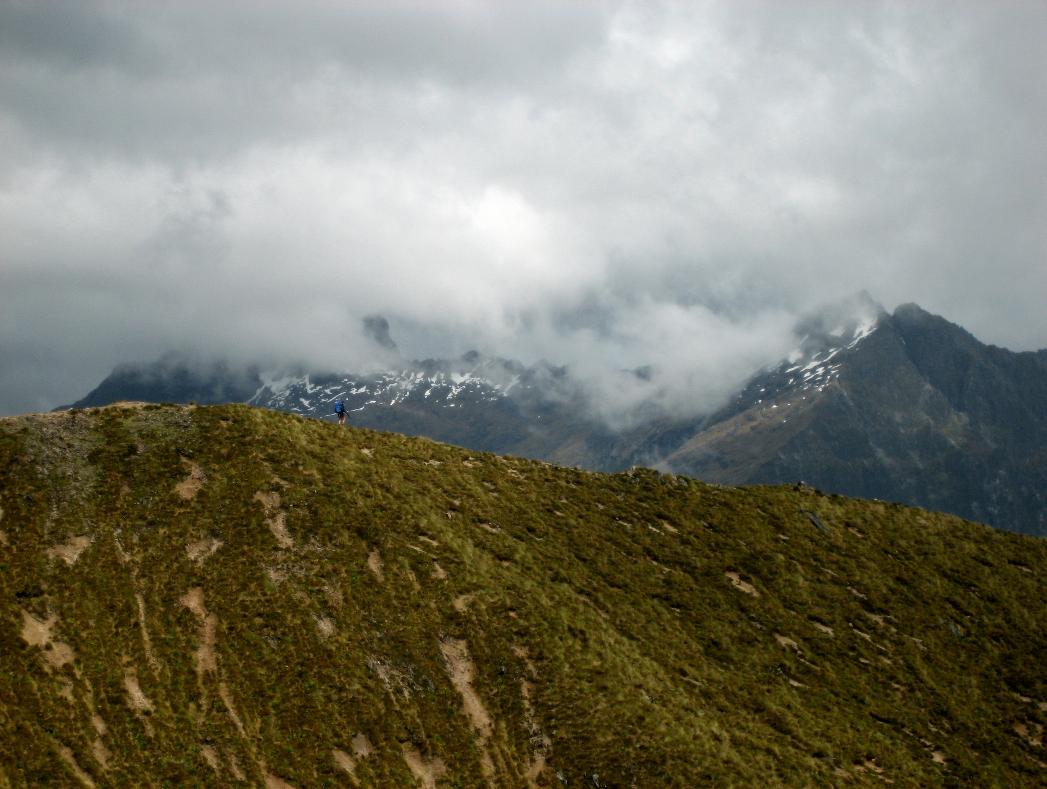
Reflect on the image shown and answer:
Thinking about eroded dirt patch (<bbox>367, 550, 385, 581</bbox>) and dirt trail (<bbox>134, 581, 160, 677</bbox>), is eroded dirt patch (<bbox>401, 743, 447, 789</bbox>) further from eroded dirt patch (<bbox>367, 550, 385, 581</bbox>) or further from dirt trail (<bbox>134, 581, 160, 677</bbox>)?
dirt trail (<bbox>134, 581, 160, 677</bbox>)

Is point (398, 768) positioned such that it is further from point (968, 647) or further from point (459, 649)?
point (968, 647)

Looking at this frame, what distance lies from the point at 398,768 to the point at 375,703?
4307mm

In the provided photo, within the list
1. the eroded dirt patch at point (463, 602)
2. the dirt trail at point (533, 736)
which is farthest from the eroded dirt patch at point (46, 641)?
the dirt trail at point (533, 736)

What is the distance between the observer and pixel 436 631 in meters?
59.2

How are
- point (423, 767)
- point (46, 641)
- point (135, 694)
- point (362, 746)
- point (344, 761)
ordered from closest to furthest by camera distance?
point (135, 694), point (46, 641), point (344, 761), point (362, 746), point (423, 767)

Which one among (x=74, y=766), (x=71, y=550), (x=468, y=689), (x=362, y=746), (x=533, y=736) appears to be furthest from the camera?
(x=468, y=689)

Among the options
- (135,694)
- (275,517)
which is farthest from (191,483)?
(135,694)

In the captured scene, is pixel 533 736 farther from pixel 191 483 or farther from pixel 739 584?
pixel 191 483

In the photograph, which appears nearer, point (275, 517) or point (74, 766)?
point (74, 766)

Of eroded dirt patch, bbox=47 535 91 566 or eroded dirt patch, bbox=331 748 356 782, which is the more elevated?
eroded dirt patch, bbox=47 535 91 566

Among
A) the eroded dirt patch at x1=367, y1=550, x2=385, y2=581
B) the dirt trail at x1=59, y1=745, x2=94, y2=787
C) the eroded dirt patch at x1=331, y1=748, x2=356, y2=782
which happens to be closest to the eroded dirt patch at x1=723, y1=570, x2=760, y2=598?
the eroded dirt patch at x1=367, y1=550, x2=385, y2=581

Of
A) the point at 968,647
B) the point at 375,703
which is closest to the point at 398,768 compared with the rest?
the point at 375,703

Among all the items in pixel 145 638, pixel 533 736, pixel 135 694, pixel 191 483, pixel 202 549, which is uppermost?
pixel 191 483

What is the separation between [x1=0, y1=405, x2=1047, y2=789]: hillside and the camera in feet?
164
